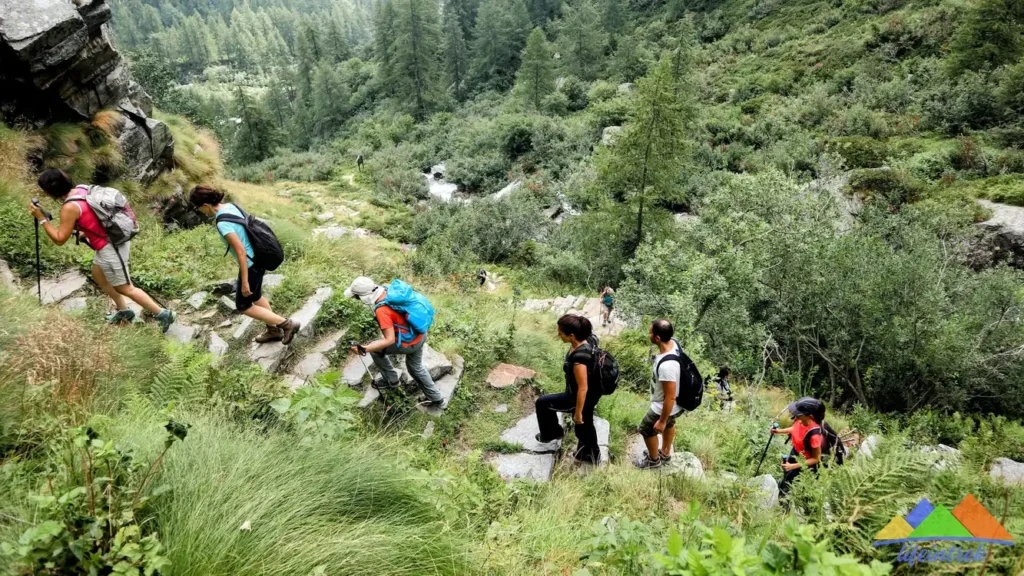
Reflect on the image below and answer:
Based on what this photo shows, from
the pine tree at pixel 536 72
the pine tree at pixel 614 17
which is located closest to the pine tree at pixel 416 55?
the pine tree at pixel 536 72

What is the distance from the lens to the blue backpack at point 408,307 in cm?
464

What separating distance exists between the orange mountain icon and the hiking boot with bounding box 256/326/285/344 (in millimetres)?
5859

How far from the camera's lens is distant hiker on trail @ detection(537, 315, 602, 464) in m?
4.48

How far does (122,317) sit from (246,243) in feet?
5.75

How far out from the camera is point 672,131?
15953mm

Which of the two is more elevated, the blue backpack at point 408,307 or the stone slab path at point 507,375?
the blue backpack at point 408,307

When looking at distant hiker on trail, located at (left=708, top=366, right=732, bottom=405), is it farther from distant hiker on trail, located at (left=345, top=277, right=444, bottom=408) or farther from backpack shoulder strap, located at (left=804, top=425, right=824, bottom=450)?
distant hiker on trail, located at (left=345, top=277, right=444, bottom=408)

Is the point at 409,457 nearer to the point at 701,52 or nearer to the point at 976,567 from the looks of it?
the point at 976,567

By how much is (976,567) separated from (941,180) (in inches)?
887

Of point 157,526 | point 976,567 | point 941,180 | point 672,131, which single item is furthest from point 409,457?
point 941,180

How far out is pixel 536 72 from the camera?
41125 mm

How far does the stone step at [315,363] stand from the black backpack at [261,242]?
4.35ft

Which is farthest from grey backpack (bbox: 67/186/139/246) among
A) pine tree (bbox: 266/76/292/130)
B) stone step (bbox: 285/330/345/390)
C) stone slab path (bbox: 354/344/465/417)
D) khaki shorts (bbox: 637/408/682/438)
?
pine tree (bbox: 266/76/292/130)

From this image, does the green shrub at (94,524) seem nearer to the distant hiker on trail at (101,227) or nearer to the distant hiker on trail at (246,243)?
the distant hiker on trail at (246,243)
